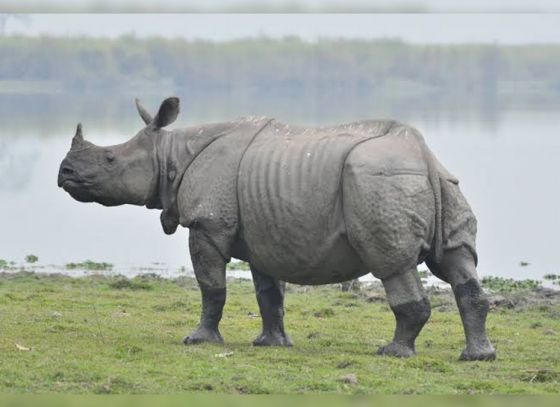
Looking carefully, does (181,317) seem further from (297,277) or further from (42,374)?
(42,374)

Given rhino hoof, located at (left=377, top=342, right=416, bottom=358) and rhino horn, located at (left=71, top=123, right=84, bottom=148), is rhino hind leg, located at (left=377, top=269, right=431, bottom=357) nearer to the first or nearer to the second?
rhino hoof, located at (left=377, top=342, right=416, bottom=358)

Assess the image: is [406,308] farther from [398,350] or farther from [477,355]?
[477,355]

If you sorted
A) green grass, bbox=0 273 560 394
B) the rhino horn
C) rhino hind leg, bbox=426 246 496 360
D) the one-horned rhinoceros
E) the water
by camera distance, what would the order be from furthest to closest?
the water
the rhino horn
rhino hind leg, bbox=426 246 496 360
the one-horned rhinoceros
green grass, bbox=0 273 560 394

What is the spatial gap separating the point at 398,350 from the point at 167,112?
3042 mm

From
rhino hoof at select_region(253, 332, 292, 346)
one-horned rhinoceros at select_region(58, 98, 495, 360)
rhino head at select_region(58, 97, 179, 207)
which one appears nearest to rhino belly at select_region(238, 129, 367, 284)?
one-horned rhinoceros at select_region(58, 98, 495, 360)

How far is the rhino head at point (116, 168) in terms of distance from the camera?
1559cm

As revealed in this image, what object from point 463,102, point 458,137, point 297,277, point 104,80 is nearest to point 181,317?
point 297,277

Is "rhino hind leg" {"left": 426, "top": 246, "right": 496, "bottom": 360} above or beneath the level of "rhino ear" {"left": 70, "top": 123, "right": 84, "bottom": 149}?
beneath

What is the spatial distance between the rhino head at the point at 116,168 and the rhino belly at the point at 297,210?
3.26 ft

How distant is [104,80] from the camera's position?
70438 millimetres

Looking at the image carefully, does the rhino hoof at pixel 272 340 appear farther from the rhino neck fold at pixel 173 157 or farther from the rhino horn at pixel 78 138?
the rhino horn at pixel 78 138

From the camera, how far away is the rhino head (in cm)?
1559

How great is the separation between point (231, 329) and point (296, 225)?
225 centimetres

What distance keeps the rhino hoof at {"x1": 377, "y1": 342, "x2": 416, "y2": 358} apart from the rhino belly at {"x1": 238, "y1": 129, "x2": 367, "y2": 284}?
0.68 meters
